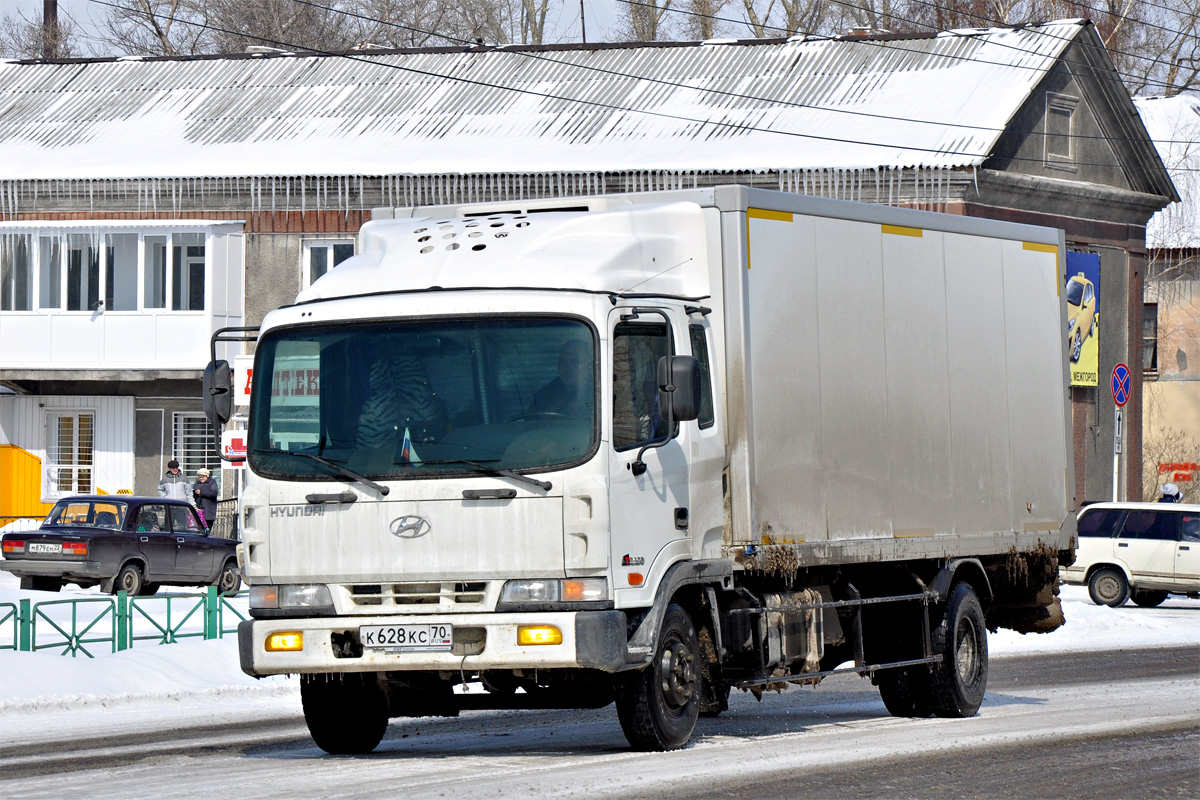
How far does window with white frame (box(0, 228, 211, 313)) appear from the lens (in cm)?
3891

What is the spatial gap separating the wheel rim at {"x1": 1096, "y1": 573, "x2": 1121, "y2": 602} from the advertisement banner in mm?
11949

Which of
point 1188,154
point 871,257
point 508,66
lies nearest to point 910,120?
point 508,66

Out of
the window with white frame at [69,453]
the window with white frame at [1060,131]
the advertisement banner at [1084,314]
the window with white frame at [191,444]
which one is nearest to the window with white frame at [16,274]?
the window with white frame at [69,453]

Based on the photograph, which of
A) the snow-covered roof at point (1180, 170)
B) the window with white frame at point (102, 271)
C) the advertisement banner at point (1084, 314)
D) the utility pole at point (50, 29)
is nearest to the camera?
the window with white frame at point (102, 271)

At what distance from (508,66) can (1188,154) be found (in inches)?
906

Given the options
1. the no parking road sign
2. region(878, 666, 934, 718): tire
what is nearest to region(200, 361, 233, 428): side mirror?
region(878, 666, 934, 718): tire

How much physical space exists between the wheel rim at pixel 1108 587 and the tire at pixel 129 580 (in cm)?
1431

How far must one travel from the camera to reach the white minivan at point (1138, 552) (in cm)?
2781

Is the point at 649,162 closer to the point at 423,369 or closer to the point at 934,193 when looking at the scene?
the point at 934,193

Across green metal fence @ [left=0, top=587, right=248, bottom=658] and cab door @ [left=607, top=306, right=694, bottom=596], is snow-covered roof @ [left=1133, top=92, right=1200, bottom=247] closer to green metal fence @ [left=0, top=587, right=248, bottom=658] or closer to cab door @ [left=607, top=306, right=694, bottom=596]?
green metal fence @ [left=0, top=587, right=248, bottom=658]

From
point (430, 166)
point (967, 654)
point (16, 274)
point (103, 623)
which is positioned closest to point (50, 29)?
point (16, 274)

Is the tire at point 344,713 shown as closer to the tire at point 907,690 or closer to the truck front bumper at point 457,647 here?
the truck front bumper at point 457,647

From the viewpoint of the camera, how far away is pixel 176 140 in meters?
39.6

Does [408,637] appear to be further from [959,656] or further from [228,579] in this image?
[228,579]
